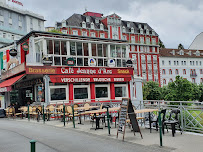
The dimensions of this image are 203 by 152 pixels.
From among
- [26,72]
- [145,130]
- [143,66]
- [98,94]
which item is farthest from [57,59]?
[143,66]

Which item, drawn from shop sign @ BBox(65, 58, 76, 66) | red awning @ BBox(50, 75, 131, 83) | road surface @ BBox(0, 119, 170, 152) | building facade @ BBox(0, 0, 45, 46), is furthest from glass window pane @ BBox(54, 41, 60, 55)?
building facade @ BBox(0, 0, 45, 46)

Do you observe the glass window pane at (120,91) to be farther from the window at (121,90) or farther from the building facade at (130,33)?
the building facade at (130,33)

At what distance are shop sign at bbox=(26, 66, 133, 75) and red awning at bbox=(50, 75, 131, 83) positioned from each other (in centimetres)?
31

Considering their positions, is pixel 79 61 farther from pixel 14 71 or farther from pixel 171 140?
pixel 171 140

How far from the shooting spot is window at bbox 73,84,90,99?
22847 millimetres

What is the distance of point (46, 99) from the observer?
20.8m

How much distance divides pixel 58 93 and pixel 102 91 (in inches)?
181

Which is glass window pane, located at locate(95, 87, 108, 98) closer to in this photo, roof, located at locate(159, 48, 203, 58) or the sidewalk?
the sidewalk

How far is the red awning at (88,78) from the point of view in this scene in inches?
846

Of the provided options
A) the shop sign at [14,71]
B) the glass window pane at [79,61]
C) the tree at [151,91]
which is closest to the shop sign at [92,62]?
the glass window pane at [79,61]

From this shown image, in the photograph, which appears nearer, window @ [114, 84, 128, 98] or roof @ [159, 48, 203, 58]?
window @ [114, 84, 128, 98]

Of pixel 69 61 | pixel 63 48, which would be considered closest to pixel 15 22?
pixel 63 48

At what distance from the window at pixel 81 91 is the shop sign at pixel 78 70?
4.09 ft

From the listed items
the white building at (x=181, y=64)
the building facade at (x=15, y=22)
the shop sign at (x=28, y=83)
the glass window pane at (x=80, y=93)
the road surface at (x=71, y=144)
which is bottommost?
the road surface at (x=71, y=144)
